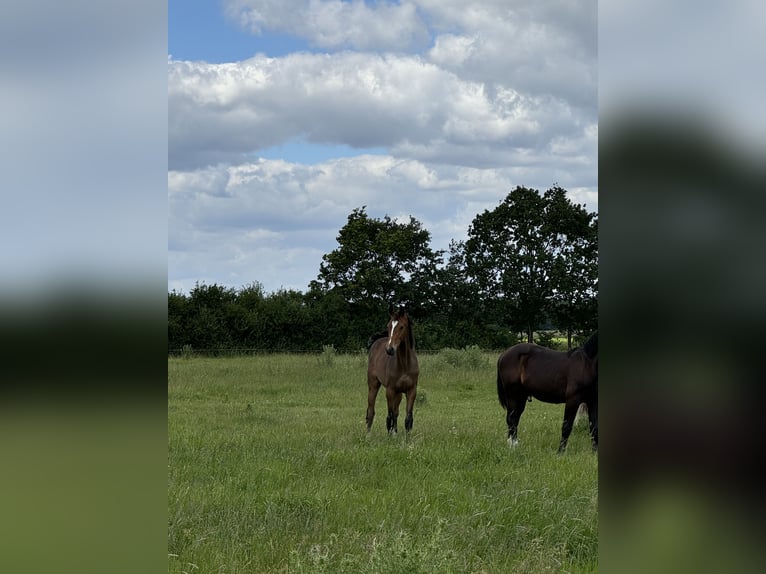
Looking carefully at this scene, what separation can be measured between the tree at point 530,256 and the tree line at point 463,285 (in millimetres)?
Result: 56

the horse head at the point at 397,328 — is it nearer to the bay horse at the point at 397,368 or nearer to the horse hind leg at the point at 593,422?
the bay horse at the point at 397,368

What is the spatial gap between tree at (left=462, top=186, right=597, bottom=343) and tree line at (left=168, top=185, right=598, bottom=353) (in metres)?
0.06

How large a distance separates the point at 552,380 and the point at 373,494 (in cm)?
455

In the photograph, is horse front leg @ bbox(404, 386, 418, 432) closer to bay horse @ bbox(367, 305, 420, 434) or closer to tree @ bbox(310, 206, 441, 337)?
bay horse @ bbox(367, 305, 420, 434)


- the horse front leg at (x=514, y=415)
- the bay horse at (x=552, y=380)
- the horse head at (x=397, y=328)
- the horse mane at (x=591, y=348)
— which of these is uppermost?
the horse head at (x=397, y=328)

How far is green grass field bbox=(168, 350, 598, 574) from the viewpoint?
4566 mm

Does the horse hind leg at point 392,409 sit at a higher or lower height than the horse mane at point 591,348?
lower

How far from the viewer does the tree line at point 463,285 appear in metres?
34.9

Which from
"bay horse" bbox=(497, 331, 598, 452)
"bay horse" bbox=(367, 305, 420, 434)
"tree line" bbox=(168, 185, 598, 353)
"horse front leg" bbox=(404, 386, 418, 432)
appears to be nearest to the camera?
"bay horse" bbox=(497, 331, 598, 452)

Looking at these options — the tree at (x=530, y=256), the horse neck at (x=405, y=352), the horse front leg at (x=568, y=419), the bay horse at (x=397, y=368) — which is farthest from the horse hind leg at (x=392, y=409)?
the tree at (x=530, y=256)

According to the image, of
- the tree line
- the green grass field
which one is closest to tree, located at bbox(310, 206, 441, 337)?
the tree line
